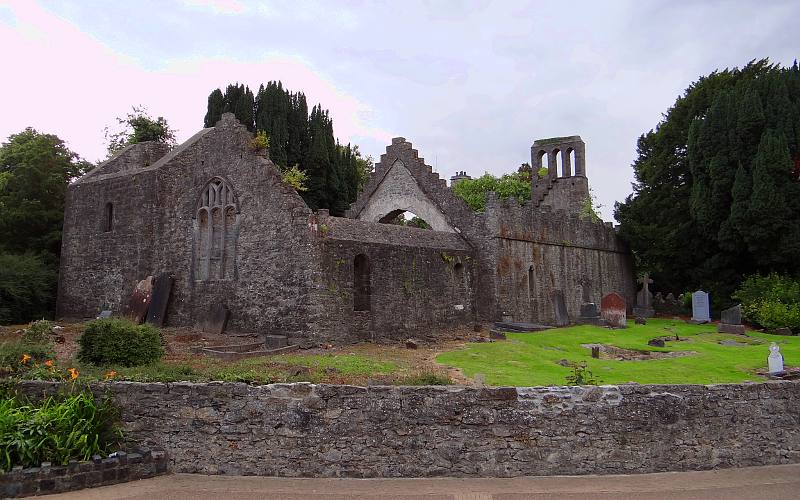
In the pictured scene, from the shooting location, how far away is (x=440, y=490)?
24.3 ft

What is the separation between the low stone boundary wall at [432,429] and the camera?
7.90 metres

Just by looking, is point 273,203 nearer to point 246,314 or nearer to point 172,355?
point 246,314

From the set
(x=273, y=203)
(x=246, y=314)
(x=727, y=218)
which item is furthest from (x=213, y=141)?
(x=727, y=218)

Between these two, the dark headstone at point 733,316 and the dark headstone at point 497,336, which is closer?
the dark headstone at point 497,336

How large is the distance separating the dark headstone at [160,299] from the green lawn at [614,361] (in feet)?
34.4

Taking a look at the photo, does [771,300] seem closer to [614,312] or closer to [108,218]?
[614,312]

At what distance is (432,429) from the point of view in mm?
7898

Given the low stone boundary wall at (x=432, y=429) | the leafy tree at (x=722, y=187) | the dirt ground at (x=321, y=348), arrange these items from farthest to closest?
the leafy tree at (x=722, y=187) → the dirt ground at (x=321, y=348) → the low stone boundary wall at (x=432, y=429)

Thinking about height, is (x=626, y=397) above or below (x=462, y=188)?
below

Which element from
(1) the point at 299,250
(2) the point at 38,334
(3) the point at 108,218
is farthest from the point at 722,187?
Answer: (2) the point at 38,334

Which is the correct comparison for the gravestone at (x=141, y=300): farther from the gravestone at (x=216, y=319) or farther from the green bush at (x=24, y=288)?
the green bush at (x=24, y=288)

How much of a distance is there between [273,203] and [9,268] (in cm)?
1331

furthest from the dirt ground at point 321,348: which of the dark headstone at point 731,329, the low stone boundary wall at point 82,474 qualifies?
the dark headstone at point 731,329

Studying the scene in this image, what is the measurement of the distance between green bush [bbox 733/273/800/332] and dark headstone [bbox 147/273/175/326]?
24110 mm
